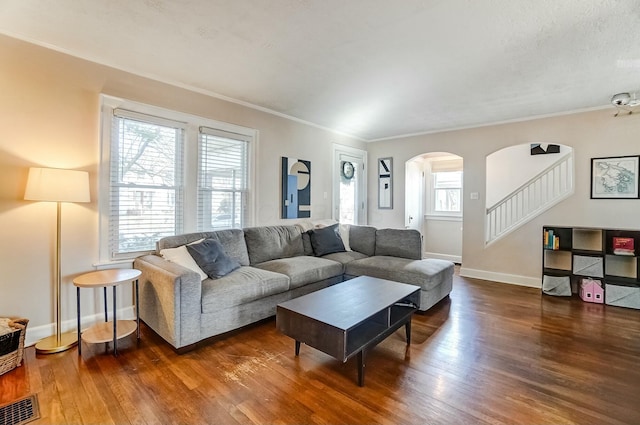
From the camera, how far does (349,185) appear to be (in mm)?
5977

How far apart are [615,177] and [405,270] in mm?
3195

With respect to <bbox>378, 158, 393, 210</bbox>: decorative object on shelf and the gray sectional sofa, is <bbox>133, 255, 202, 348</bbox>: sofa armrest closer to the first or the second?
the gray sectional sofa

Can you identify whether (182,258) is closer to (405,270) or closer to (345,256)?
(345,256)

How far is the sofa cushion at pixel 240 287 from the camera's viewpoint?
8.53ft

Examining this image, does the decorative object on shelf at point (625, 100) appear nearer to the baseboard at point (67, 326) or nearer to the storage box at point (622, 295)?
the storage box at point (622, 295)

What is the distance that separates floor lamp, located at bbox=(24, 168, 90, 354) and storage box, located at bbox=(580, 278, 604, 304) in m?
5.71

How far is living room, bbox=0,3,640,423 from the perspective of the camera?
2.50 m

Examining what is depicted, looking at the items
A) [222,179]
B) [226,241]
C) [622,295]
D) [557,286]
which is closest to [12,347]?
[226,241]

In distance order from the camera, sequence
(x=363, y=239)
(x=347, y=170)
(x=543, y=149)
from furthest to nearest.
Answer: (x=347, y=170) < (x=543, y=149) < (x=363, y=239)

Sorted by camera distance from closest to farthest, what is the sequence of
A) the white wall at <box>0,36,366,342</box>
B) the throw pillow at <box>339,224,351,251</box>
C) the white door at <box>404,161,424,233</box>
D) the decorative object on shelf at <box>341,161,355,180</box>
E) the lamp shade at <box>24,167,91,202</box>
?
the lamp shade at <box>24,167,91,202</box>, the white wall at <box>0,36,366,342</box>, the throw pillow at <box>339,224,351,251</box>, the decorative object on shelf at <box>341,161,355,180</box>, the white door at <box>404,161,424,233</box>

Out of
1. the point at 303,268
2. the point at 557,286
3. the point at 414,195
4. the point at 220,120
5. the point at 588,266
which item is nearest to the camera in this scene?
the point at 303,268

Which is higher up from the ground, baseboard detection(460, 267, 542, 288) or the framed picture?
the framed picture

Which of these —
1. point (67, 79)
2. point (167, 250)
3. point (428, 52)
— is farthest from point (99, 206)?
point (428, 52)

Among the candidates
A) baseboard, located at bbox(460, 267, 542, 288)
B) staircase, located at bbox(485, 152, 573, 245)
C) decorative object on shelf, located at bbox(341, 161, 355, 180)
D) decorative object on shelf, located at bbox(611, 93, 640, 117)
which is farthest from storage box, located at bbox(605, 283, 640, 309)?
decorative object on shelf, located at bbox(341, 161, 355, 180)
